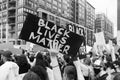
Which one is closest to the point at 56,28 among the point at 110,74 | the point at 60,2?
the point at 110,74

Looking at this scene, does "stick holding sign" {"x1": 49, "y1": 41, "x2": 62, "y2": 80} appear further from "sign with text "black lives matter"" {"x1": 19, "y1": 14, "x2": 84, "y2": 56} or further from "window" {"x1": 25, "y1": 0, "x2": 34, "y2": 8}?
"window" {"x1": 25, "y1": 0, "x2": 34, "y2": 8}

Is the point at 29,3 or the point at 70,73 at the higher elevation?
the point at 29,3

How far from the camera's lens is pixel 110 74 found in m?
4.34

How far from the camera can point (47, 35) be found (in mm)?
3930

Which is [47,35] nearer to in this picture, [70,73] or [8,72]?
[70,73]

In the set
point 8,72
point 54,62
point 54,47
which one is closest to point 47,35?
point 54,47

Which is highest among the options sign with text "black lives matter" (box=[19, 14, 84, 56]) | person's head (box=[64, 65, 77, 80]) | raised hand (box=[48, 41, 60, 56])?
sign with text "black lives matter" (box=[19, 14, 84, 56])

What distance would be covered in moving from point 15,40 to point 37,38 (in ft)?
171

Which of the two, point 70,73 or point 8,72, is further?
point 70,73

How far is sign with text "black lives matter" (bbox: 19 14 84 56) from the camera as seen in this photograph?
3.77m

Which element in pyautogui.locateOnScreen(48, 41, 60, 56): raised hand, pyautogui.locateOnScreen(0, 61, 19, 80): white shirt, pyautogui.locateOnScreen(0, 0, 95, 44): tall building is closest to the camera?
pyautogui.locateOnScreen(0, 61, 19, 80): white shirt

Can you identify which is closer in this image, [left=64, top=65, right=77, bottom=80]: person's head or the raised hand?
[left=64, top=65, right=77, bottom=80]: person's head

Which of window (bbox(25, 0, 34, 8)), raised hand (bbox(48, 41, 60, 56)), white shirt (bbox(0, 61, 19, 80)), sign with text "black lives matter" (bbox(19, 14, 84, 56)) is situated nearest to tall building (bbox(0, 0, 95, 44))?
window (bbox(25, 0, 34, 8))

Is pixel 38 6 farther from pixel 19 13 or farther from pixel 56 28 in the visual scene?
pixel 56 28
